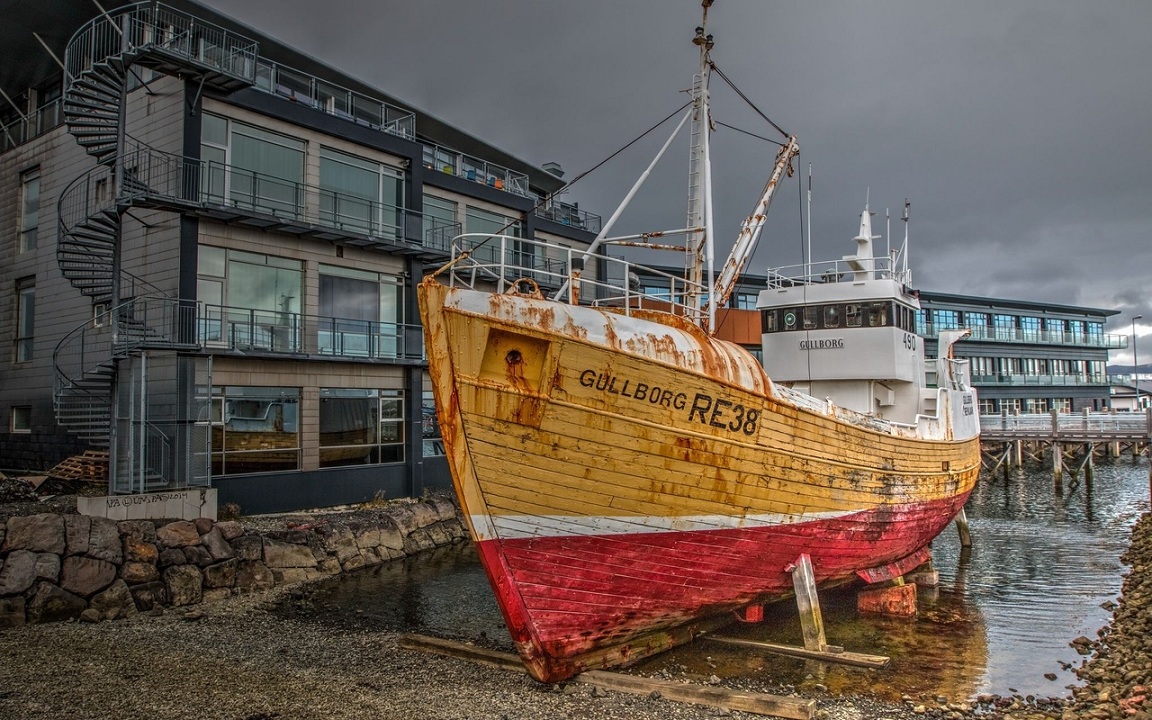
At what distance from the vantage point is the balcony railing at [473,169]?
27.2 m

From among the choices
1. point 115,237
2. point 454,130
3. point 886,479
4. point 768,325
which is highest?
point 454,130

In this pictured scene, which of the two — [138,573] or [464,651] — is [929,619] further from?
[138,573]

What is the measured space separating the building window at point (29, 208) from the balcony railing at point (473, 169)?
12.8 m

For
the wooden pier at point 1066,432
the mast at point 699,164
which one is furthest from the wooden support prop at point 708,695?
the wooden pier at point 1066,432

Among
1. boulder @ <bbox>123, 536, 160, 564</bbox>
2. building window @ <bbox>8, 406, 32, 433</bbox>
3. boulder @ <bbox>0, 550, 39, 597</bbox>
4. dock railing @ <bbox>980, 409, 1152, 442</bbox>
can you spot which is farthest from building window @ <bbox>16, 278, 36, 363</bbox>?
dock railing @ <bbox>980, 409, 1152, 442</bbox>

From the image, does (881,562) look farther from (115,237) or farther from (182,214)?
(115,237)

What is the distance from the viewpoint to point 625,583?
381 inches

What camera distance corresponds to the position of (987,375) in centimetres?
6000

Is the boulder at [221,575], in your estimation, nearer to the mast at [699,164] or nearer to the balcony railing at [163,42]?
the mast at [699,164]

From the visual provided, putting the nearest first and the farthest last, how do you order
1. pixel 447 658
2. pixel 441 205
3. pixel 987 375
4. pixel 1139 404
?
pixel 447 658 < pixel 441 205 < pixel 987 375 < pixel 1139 404

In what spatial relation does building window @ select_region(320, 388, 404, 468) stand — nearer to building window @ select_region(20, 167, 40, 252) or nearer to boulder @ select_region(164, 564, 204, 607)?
boulder @ select_region(164, 564, 204, 607)

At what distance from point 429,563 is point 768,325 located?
10309mm

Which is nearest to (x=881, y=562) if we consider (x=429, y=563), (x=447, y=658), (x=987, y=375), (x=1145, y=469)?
(x=447, y=658)

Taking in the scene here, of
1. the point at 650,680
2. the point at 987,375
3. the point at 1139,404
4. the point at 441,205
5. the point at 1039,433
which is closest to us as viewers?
the point at 650,680
